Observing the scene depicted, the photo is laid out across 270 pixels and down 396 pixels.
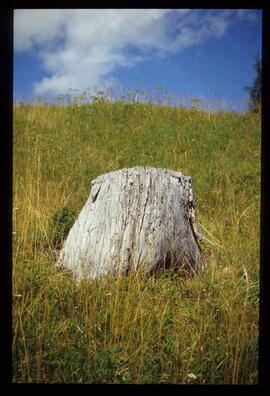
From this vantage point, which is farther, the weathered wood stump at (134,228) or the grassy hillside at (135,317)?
the weathered wood stump at (134,228)

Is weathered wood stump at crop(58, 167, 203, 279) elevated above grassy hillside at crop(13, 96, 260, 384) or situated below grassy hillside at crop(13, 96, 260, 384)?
above

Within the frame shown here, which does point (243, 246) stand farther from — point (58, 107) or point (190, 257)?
point (58, 107)

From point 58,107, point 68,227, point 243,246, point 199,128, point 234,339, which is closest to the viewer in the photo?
point 234,339

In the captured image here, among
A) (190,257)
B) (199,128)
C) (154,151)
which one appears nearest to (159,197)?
(190,257)

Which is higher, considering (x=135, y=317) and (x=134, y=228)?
(x=134, y=228)

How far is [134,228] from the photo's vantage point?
3.99 metres

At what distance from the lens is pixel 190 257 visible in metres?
4.24

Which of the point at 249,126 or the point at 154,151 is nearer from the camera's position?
the point at 154,151

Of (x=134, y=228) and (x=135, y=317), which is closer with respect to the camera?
(x=135, y=317)

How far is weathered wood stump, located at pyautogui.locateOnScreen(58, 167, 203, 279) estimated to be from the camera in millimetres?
3924

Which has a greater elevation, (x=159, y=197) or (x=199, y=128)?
(x=199, y=128)

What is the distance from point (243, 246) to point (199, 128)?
6.15m

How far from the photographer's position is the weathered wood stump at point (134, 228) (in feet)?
12.9

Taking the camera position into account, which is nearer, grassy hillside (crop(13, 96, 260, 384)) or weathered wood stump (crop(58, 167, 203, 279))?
grassy hillside (crop(13, 96, 260, 384))
